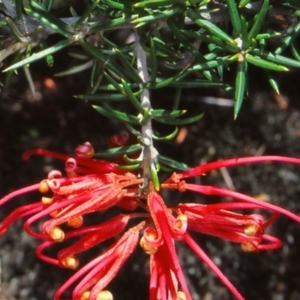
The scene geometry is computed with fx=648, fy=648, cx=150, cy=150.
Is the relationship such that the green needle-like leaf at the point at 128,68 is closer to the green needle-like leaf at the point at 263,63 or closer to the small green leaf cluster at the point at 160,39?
the small green leaf cluster at the point at 160,39

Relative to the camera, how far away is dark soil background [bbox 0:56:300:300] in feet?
4.36

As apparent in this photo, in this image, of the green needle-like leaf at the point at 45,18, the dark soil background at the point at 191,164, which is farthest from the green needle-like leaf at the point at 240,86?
the dark soil background at the point at 191,164

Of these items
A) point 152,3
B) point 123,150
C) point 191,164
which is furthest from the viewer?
point 191,164

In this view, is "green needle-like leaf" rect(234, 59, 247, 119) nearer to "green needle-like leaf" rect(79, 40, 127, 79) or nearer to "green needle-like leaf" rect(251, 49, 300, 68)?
"green needle-like leaf" rect(251, 49, 300, 68)

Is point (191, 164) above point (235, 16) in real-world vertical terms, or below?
below

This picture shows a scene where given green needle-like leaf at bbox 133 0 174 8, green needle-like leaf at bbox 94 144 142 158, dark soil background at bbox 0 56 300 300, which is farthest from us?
dark soil background at bbox 0 56 300 300

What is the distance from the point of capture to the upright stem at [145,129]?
30.8 inches

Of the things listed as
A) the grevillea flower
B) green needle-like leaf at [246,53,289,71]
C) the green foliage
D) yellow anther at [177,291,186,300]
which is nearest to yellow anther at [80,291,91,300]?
the grevillea flower

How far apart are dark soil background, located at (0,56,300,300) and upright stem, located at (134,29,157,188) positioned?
22.2 inches

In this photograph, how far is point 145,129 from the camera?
797 mm

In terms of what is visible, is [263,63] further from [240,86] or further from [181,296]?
[181,296]

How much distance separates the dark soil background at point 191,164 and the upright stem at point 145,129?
564mm

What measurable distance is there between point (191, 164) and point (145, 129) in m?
0.59

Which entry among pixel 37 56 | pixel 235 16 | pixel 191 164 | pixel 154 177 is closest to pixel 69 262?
pixel 154 177
